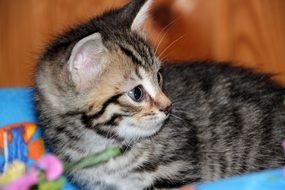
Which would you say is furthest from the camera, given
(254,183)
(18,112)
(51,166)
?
(18,112)

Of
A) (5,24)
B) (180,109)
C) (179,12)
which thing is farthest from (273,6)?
(5,24)

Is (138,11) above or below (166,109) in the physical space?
above

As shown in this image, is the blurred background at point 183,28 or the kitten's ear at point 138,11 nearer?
the kitten's ear at point 138,11

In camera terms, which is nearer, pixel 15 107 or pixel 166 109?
pixel 166 109

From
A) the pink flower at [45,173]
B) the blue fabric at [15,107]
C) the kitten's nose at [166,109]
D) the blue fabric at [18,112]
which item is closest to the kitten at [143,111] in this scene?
the kitten's nose at [166,109]

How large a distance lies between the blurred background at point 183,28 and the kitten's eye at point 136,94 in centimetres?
77

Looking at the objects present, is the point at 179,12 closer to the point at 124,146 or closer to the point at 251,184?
the point at 124,146

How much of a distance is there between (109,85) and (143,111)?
12cm

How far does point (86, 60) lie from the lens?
1218 mm

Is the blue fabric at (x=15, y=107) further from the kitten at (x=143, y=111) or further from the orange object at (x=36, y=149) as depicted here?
the kitten at (x=143, y=111)

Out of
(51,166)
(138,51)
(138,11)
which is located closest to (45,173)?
(51,166)

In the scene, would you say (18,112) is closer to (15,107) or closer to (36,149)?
(15,107)

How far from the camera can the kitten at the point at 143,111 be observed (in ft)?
4.11

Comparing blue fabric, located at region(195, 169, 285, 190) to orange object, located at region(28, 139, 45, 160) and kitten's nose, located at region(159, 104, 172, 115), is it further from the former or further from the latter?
orange object, located at region(28, 139, 45, 160)
